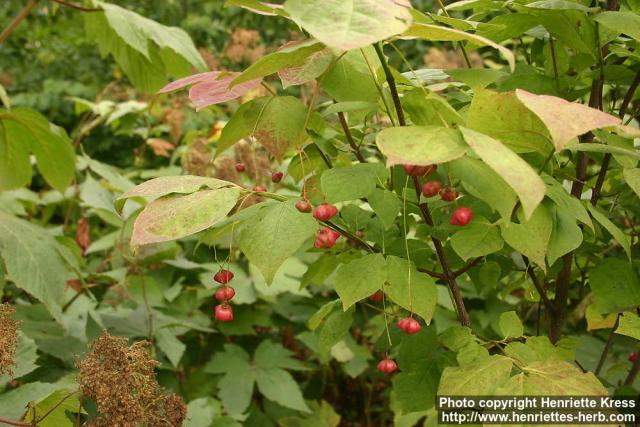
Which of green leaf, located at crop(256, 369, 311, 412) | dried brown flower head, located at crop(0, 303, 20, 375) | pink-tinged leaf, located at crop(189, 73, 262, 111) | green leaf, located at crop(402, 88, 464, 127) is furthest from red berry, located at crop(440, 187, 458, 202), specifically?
green leaf, located at crop(256, 369, 311, 412)

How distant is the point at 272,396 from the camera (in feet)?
7.13

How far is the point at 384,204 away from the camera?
3.44ft

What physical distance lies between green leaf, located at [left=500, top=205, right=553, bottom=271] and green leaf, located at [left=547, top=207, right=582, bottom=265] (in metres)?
0.04

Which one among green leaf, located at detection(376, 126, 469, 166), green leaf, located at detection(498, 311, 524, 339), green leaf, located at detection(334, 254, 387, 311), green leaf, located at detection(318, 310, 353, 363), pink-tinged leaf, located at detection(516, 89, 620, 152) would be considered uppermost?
pink-tinged leaf, located at detection(516, 89, 620, 152)

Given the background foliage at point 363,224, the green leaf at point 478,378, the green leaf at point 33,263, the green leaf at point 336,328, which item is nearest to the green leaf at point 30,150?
the background foliage at point 363,224

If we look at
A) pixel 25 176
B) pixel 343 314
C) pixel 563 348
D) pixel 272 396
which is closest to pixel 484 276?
pixel 563 348

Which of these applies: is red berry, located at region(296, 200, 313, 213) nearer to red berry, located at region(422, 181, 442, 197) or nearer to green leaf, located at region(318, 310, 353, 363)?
red berry, located at region(422, 181, 442, 197)

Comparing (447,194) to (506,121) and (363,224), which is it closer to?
(506,121)

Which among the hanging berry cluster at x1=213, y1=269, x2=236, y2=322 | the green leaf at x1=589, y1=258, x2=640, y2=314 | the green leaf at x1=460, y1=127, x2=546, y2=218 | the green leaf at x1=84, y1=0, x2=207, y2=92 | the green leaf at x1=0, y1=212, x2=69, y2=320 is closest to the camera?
the green leaf at x1=460, y1=127, x2=546, y2=218

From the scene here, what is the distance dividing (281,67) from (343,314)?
1.86 ft

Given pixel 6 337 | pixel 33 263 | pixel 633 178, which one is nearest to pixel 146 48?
pixel 33 263

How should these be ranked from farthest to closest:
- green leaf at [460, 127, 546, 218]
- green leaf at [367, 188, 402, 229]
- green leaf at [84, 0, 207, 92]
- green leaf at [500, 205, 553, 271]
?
green leaf at [84, 0, 207, 92], green leaf at [367, 188, 402, 229], green leaf at [500, 205, 553, 271], green leaf at [460, 127, 546, 218]

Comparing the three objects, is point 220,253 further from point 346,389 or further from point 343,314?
point 343,314

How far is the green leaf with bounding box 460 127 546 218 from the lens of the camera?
0.69m
